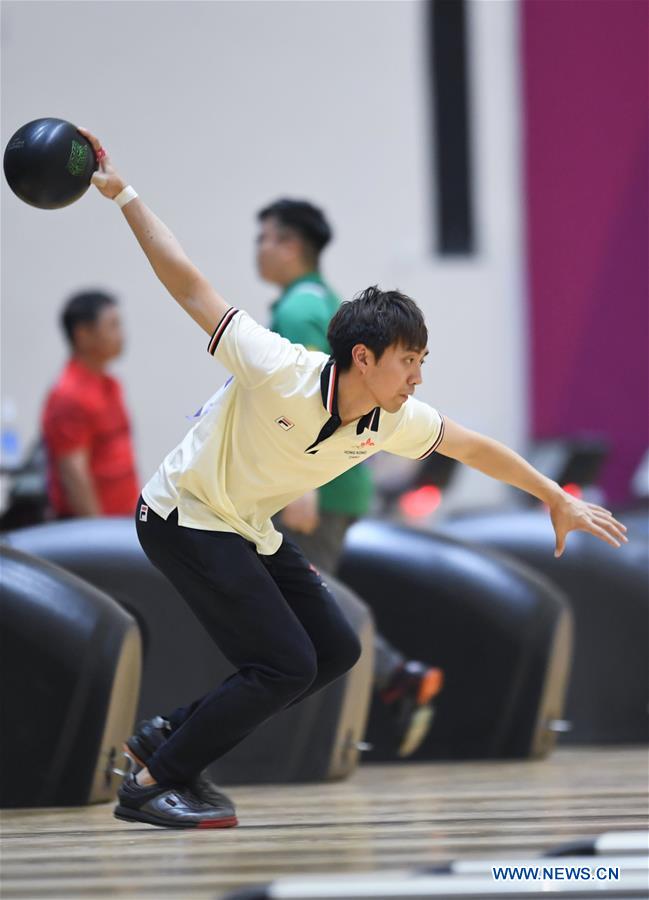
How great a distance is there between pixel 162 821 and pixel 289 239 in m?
2.05

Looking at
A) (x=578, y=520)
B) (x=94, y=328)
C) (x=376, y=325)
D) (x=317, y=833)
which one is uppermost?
(x=376, y=325)

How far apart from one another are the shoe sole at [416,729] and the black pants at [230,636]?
6.19 ft

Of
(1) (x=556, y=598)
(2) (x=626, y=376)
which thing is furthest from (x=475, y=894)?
(2) (x=626, y=376)

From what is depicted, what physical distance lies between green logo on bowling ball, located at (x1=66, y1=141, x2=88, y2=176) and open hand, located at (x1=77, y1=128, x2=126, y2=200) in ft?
0.12

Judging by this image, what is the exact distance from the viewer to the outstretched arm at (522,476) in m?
3.74

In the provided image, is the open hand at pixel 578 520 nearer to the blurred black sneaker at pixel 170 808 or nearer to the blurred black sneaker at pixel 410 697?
the blurred black sneaker at pixel 170 808

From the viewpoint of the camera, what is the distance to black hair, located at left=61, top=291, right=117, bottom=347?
21.4 feet

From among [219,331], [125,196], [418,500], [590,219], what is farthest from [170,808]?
[590,219]

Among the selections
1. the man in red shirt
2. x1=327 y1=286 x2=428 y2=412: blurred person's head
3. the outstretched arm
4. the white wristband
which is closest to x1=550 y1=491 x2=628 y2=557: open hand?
the outstretched arm

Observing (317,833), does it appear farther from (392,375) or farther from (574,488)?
(574,488)

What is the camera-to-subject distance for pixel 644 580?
21.1 feet

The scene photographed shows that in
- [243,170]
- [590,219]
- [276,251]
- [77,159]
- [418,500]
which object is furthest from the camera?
[590,219]

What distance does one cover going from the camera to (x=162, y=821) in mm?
3564

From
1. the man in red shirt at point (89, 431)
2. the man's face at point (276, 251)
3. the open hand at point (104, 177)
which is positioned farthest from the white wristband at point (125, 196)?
the man in red shirt at point (89, 431)
